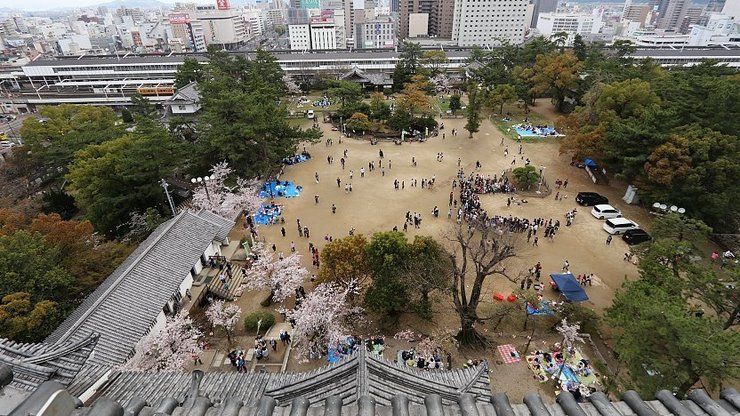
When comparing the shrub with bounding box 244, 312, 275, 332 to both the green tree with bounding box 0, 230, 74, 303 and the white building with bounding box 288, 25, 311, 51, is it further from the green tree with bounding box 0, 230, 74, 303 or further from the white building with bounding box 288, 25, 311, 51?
the white building with bounding box 288, 25, 311, 51

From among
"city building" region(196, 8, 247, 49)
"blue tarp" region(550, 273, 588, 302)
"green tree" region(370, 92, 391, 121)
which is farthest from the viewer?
"city building" region(196, 8, 247, 49)

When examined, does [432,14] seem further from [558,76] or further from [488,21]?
[558,76]

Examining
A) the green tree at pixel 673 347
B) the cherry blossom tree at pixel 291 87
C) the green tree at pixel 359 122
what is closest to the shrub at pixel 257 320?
the green tree at pixel 673 347

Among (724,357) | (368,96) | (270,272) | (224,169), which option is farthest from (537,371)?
(368,96)

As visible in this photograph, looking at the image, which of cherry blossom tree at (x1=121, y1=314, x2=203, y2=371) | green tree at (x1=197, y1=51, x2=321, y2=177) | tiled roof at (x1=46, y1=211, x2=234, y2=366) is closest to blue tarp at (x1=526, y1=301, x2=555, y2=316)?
cherry blossom tree at (x1=121, y1=314, x2=203, y2=371)

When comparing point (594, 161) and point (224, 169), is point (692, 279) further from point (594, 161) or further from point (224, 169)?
point (224, 169)

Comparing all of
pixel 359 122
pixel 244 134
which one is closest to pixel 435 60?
pixel 359 122

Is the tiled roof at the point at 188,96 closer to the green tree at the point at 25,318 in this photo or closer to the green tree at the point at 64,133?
the green tree at the point at 64,133
